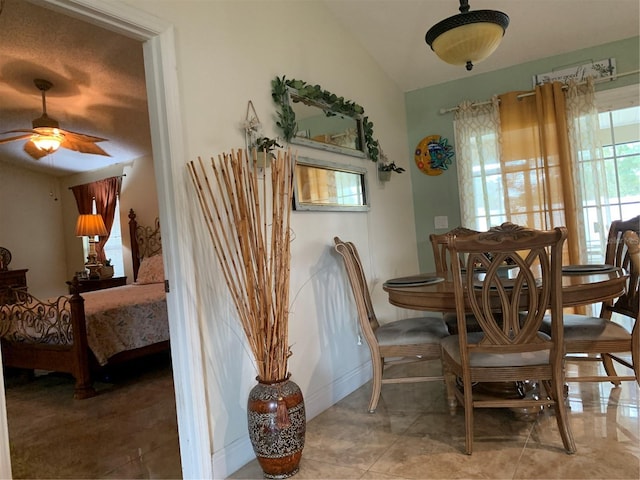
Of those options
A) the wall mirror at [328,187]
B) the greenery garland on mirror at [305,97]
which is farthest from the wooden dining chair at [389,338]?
the greenery garland on mirror at [305,97]

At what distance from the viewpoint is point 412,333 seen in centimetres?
254

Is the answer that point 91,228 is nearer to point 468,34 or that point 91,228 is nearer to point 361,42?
point 361,42

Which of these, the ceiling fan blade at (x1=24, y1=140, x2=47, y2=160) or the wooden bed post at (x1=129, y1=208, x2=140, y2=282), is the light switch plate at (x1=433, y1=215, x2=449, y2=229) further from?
the ceiling fan blade at (x1=24, y1=140, x2=47, y2=160)

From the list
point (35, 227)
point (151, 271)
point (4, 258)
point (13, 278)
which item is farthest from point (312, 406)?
point (35, 227)

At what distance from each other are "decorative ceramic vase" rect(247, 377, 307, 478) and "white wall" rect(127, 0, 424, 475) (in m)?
0.21

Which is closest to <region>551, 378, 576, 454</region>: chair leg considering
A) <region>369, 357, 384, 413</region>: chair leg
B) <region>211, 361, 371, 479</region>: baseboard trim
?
<region>369, 357, 384, 413</region>: chair leg

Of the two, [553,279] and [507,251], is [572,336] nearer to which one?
[553,279]

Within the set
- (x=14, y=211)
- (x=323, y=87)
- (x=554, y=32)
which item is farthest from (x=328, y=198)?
(x=14, y=211)

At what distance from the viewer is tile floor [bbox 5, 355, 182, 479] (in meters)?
2.23

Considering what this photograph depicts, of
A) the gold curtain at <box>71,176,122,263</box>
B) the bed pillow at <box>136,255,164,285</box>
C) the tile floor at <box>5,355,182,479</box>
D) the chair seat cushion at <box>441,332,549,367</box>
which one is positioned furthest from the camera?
the gold curtain at <box>71,176,122,263</box>

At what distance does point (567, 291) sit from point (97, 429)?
269cm

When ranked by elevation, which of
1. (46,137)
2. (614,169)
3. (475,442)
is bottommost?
(475,442)

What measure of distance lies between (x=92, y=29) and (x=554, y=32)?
321cm

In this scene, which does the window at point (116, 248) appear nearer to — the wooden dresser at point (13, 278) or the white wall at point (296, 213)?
the wooden dresser at point (13, 278)
